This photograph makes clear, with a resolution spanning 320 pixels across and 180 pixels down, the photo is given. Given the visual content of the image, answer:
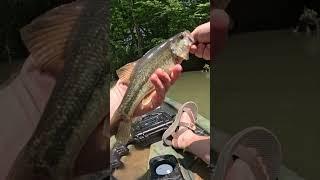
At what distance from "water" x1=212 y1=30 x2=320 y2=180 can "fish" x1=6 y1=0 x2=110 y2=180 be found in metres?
0.55

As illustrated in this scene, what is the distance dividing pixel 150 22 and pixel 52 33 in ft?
1.67

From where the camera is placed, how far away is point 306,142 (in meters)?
2.04

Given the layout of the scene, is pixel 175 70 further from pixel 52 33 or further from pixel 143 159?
pixel 52 33

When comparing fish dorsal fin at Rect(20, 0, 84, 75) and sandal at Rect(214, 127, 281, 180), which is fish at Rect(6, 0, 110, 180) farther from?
sandal at Rect(214, 127, 281, 180)

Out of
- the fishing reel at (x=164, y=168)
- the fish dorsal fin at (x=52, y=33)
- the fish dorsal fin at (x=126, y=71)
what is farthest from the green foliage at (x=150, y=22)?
the fish dorsal fin at (x=52, y=33)

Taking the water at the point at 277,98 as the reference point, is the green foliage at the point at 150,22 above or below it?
above

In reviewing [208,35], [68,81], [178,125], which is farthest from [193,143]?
[68,81]

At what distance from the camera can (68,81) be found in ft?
2.04

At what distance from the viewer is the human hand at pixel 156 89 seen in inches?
43.4

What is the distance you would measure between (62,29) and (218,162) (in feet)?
1.56

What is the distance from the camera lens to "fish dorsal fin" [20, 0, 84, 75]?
0.61 meters

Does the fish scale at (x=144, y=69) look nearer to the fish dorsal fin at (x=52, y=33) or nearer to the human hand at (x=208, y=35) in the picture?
the human hand at (x=208, y=35)

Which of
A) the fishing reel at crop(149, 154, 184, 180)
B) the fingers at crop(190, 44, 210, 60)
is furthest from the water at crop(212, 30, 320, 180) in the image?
the fishing reel at crop(149, 154, 184, 180)

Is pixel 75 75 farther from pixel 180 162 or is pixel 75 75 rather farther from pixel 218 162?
pixel 180 162
